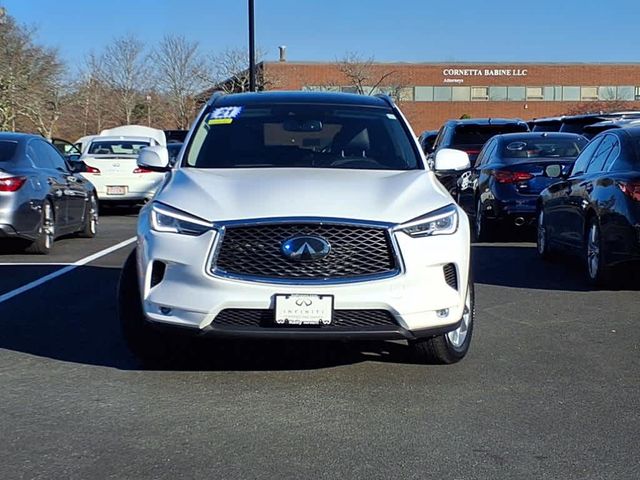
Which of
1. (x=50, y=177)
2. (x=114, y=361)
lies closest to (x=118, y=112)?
(x=50, y=177)

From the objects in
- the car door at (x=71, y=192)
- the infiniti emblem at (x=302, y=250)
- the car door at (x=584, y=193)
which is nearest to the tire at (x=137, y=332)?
the infiniti emblem at (x=302, y=250)

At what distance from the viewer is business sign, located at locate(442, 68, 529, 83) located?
6625cm

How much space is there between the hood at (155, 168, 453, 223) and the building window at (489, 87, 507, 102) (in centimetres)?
6262

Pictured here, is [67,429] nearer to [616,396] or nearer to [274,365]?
[274,365]

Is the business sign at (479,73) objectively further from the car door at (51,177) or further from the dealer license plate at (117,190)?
the car door at (51,177)

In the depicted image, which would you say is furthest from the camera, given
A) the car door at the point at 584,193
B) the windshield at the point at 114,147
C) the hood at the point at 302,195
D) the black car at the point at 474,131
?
the windshield at the point at 114,147

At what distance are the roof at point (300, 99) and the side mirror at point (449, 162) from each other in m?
0.58

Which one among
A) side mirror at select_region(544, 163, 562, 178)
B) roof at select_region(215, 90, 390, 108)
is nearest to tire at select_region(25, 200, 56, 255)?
roof at select_region(215, 90, 390, 108)

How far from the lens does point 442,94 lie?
6631 cm

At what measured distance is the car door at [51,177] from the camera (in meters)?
11.5

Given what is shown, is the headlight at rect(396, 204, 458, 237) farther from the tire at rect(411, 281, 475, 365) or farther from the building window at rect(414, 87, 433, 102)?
the building window at rect(414, 87, 433, 102)

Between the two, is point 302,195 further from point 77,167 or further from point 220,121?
point 77,167

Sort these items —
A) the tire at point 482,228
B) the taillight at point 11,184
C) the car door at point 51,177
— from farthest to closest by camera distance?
the tire at point 482,228 → the car door at point 51,177 → the taillight at point 11,184

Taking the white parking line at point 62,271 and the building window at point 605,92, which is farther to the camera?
the building window at point 605,92
